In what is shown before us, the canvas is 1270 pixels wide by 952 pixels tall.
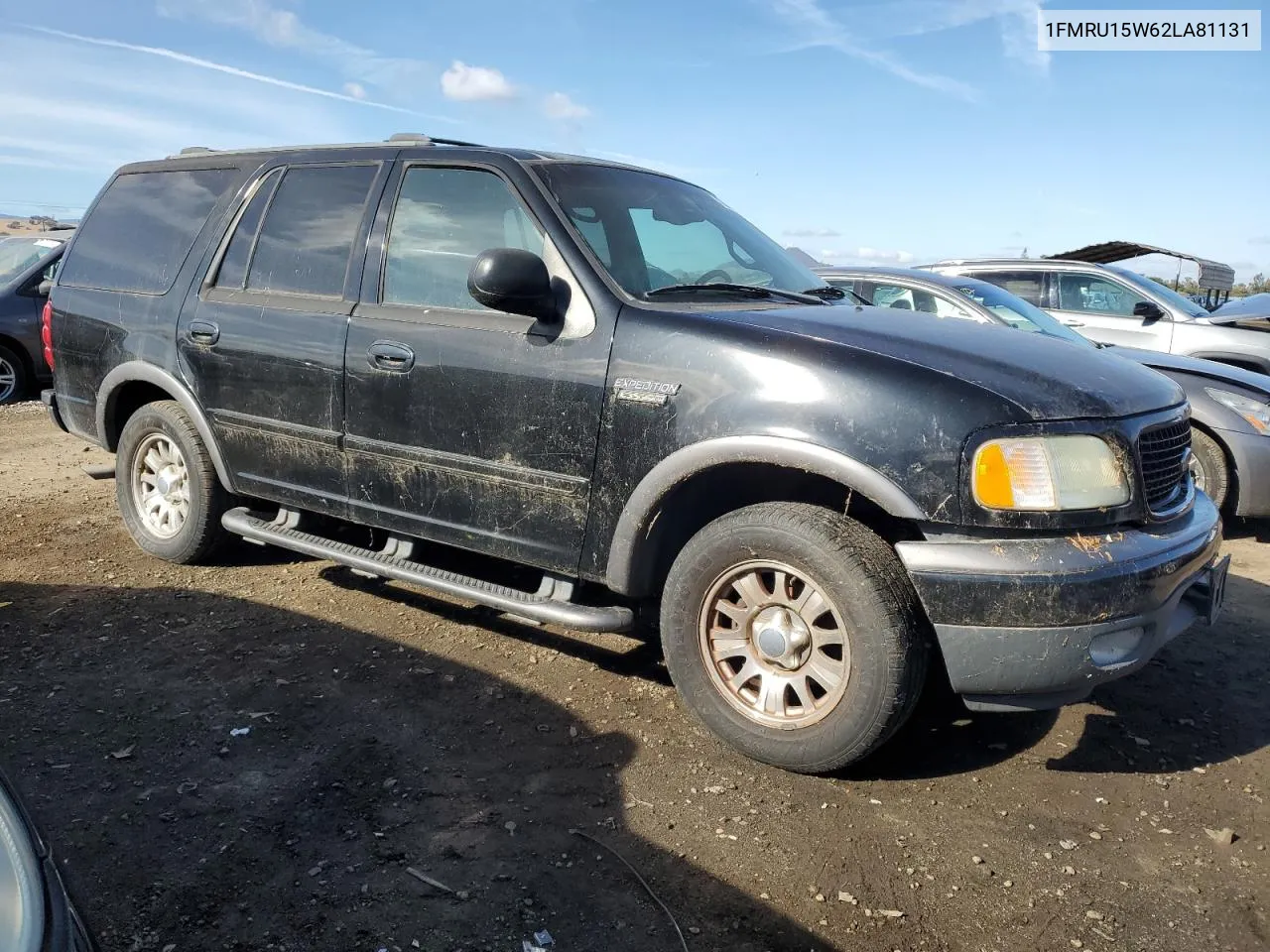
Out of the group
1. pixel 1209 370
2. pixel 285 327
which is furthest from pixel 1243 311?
pixel 285 327

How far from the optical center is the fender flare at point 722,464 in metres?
2.75

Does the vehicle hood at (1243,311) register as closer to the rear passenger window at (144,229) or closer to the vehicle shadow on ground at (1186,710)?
the vehicle shadow on ground at (1186,710)

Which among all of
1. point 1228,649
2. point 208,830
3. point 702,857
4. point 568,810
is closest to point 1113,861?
point 702,857

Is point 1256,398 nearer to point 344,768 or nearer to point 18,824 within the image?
point 344,768

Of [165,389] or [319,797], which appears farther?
[165,389]

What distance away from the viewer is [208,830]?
2.65 m

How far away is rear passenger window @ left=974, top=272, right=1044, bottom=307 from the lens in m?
9.01

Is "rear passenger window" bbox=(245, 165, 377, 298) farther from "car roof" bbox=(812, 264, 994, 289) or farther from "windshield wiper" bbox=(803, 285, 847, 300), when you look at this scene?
"car roof" bbox=(812, 264, 994, 289)

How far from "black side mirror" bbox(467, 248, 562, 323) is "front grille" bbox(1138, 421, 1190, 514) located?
6.57 ft

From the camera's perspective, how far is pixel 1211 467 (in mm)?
5883

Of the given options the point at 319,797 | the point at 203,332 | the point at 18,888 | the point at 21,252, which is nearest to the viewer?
the point at 18,888

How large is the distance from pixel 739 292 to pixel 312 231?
1941 mm

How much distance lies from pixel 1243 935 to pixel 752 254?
115 inches

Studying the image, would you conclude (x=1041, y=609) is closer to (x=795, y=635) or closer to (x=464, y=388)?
(x=795, y=635)
